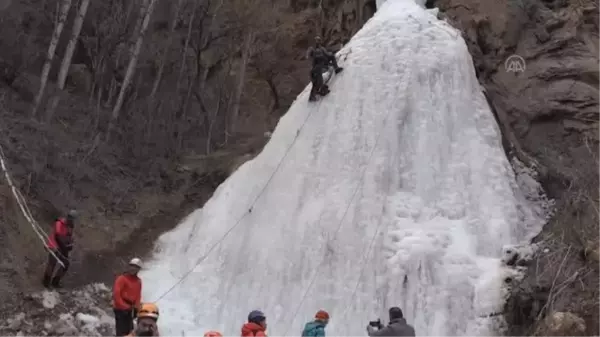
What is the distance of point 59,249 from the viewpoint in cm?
1195

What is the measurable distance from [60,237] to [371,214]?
214 inches

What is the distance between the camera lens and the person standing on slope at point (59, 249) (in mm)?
11898

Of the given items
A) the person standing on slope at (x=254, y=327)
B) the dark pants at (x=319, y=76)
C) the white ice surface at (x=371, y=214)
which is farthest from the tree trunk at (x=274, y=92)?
the person standing on slope at (x=254, y=327)

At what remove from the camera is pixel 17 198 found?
12.7m

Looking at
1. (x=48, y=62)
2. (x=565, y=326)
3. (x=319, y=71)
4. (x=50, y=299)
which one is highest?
(x=319, y=71)

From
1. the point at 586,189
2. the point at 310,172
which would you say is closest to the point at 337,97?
the point at 310,172

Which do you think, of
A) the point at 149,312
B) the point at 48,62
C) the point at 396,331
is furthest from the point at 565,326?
the point at 48,62

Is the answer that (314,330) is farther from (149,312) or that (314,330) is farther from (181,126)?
(181,126)

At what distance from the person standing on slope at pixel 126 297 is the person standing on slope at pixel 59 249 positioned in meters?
2.00

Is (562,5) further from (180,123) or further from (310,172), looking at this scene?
(180,123)

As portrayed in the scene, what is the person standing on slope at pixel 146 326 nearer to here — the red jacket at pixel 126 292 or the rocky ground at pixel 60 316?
the red jacket at pixel 126 292

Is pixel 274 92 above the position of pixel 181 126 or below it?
above

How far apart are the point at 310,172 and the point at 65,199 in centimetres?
525

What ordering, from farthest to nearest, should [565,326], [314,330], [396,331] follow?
[314,330] < [565,326] < [396,331]
